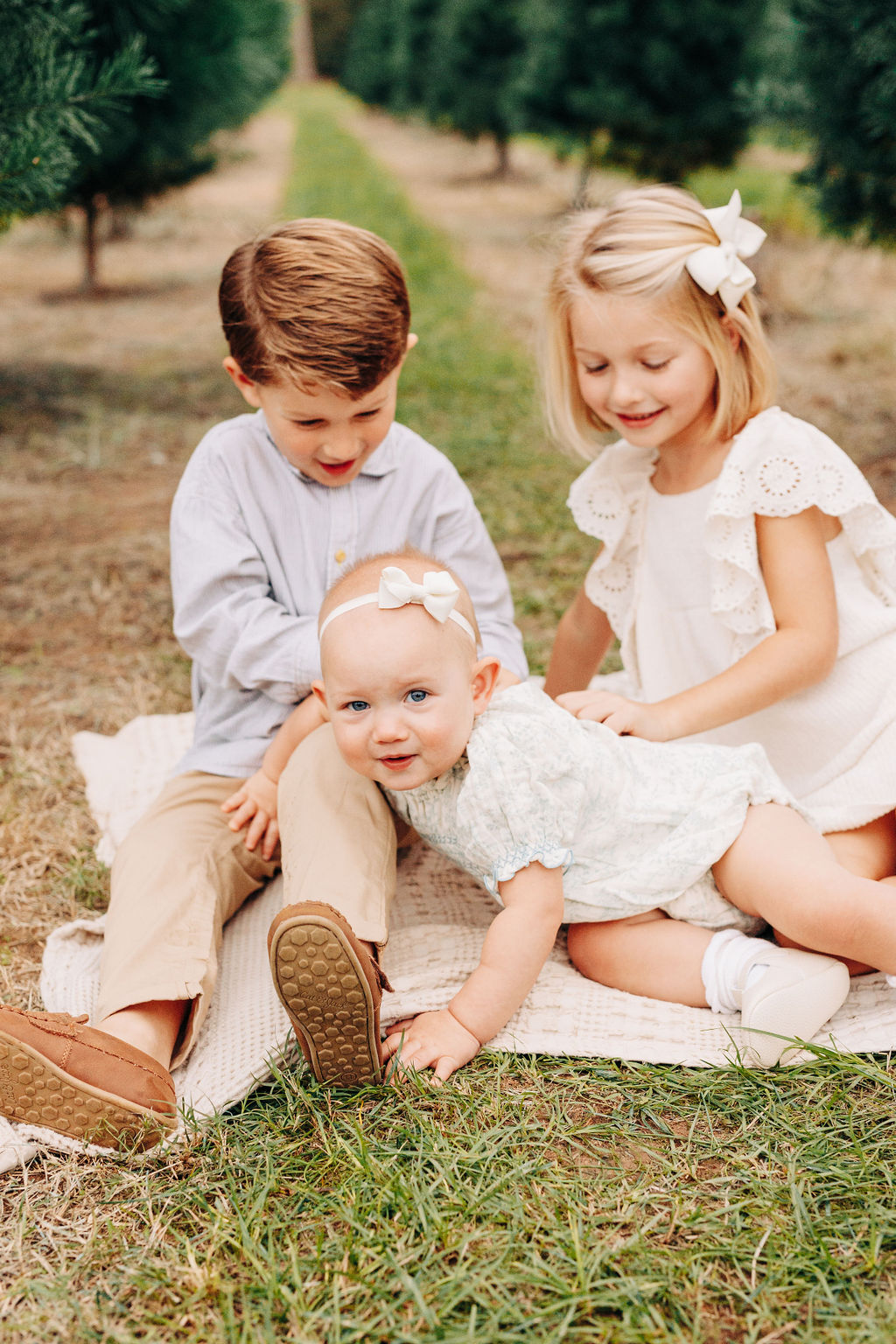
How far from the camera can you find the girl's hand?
7.06 ft

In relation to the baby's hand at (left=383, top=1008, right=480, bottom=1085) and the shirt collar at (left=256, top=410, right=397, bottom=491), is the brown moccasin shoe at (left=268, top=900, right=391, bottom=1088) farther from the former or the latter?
the shirt collar at (left=256, top=410, right=397, bottom=491)

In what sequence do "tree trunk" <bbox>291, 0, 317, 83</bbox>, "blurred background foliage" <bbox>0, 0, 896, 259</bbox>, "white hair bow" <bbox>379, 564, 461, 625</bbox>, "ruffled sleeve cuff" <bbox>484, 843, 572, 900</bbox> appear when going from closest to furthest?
"white hair bow" <bbox>379, 564, 461, 625</bbox> → "ruffled sleeve cuff" <bbox>484, 843, 572, 900</bbox> → "blurred background foliage" <bbox>0, 0, 896, 259</bbox> → "tree trunk" <bbox>291, 0, 317, 83</bbox>

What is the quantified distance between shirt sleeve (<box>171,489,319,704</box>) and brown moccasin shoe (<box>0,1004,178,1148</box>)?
77 cm

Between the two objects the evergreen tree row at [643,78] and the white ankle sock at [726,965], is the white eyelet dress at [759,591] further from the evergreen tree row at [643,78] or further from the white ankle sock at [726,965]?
the evergreen tree row at [643,78]

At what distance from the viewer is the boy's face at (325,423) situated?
7.09ft

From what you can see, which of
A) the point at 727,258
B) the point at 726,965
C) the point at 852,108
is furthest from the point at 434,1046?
the point at 852,108

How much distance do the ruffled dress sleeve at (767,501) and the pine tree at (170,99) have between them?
190 inches

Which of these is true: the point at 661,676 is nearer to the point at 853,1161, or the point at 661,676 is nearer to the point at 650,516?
the point at 650,516

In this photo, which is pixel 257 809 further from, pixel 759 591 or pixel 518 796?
pixel 759 591

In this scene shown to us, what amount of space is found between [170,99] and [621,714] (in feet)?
20.3

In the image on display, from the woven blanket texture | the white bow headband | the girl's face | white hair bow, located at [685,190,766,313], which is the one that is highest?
white hair bow, located at [685,190,766,313]

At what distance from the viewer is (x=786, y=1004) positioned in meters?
1.86

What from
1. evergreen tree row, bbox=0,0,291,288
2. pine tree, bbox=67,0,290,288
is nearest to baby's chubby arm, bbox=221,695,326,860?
evergreen tree row, bbox=0,0,291,288

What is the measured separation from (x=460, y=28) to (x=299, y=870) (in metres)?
17.1
